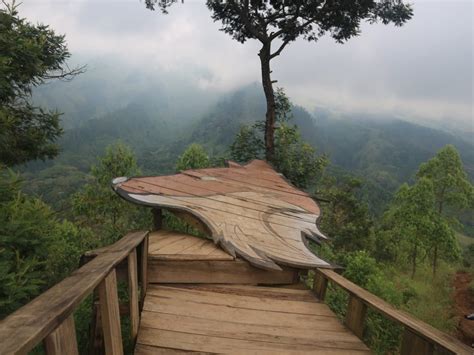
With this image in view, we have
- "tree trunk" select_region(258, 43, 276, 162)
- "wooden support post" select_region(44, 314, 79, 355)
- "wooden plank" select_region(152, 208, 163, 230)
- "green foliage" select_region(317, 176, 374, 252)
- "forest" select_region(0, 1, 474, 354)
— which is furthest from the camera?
"green foliage" select_region(317, 176, 374, 252)

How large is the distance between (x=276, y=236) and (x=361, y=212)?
1708cm

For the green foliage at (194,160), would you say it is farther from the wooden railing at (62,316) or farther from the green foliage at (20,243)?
the wooden railing at (62,316)

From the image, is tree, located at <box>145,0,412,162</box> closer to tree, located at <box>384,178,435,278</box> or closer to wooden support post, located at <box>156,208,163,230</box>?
wooden support post, located at <box>156,208,163,230</box>

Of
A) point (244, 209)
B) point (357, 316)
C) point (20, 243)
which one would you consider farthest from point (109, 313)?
point (244, 209)

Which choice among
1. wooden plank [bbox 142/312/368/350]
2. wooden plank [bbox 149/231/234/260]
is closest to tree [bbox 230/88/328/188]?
wooden plank [bbox 149/231/234/260]

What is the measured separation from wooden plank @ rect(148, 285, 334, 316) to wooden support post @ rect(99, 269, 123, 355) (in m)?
0.94

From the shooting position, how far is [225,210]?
3574mm

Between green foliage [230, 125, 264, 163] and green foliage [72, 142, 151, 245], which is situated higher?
green foliage [230, 125, 264, 163]

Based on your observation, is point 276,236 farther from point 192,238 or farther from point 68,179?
point 68,179

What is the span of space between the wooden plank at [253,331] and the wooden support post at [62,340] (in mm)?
1141

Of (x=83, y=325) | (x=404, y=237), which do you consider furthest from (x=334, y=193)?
(x=83, y=325)

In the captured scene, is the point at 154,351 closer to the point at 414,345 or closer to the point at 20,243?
the point at 414,345

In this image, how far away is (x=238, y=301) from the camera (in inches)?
97.0

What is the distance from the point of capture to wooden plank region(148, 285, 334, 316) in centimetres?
241
